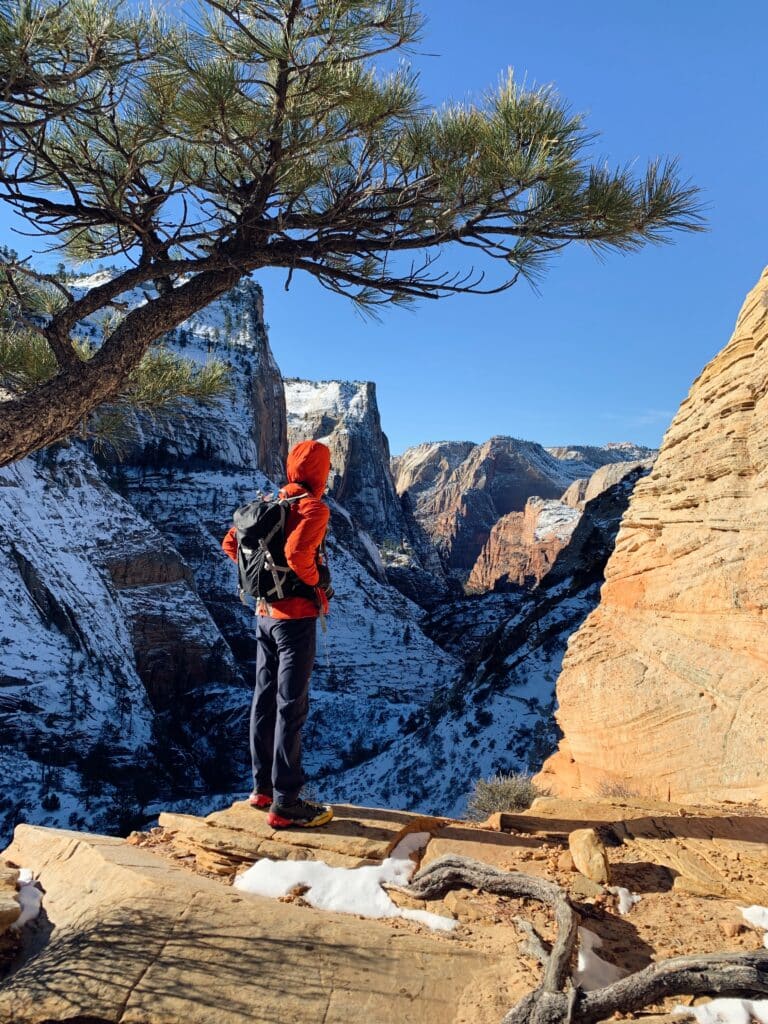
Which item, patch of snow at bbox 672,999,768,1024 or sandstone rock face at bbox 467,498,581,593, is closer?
patch of snow at bbox 672,999,768,1024

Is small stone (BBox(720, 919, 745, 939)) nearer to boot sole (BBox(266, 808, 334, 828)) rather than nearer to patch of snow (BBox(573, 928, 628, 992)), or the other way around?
patch of snow (BBox(573, 928, 628, 992))

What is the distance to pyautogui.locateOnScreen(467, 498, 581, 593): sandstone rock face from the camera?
299ft

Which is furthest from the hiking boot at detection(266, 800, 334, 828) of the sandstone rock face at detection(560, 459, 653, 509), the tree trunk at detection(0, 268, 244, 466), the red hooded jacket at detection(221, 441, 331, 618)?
the sandstone rock face at detection(560, 459, 653, 509)

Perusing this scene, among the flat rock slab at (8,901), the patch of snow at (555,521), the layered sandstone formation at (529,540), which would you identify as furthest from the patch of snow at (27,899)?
the patch of snow at (555,521)

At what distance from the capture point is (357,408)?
396ft

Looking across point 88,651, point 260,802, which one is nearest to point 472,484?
point 88,651

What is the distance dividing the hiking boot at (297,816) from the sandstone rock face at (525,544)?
82.9m

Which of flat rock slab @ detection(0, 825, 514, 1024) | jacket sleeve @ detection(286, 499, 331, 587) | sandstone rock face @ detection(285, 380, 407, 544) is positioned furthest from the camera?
sandstone rock face @ detection(285, 380, 407, 544)

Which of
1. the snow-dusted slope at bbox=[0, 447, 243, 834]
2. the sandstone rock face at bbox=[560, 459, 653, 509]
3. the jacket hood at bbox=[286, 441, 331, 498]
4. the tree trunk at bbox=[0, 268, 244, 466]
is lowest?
the snow-dusted slope at bbox=[0, 447, 243, 834]

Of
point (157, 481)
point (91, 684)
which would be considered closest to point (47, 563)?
point (91, 684)

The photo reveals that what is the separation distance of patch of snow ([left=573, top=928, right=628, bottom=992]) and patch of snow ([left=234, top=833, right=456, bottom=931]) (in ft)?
1.83

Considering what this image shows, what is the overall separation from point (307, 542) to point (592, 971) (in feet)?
7.49

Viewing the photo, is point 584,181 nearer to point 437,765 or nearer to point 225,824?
point 225,824

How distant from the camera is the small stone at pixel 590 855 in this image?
3518 mm
